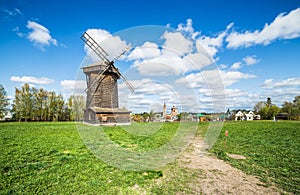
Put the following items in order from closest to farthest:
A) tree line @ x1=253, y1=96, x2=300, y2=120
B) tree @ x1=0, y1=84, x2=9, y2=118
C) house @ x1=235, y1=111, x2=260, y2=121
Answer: tree @ x1=0, y1=84, x2=9, y2=118, tree line @ x1=253, y1=96, x2=300, y2=120, house @ x1=235, y1=111, x2=260, y2=121

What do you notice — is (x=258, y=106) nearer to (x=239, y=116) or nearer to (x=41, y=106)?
(x=239, y=116)

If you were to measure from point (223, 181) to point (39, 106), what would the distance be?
195ft

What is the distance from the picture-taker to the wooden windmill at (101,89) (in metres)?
26.1

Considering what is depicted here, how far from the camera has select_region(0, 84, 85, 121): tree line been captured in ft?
159

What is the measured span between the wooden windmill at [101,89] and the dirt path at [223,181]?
20.5m

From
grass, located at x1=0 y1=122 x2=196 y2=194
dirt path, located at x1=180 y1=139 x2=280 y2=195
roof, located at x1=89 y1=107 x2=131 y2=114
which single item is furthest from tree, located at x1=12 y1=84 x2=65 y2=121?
dirt path, located at x1=180 y1=139 x2=280 y2=195

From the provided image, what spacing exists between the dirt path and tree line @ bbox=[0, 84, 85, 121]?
141ft

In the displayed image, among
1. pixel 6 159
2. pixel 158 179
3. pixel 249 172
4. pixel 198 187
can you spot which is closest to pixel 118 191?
pixel 158 179

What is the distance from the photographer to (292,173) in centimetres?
568

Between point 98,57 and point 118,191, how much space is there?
25.5 m

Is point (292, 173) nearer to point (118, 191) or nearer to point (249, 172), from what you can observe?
point (249, 172)

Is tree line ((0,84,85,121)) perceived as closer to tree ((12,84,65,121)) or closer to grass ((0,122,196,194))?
tree ((12,84,65,121))

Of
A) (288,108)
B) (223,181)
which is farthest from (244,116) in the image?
(223,181)

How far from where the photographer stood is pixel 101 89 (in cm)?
2681
